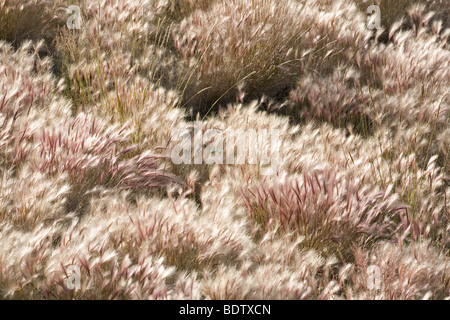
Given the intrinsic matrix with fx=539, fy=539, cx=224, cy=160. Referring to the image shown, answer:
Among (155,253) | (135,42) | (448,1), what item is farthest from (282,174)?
(448,1)

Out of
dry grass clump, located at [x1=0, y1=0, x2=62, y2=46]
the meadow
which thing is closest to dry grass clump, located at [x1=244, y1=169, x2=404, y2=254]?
the meadow

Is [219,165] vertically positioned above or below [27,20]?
below

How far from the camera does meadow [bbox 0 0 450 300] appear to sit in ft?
8.48

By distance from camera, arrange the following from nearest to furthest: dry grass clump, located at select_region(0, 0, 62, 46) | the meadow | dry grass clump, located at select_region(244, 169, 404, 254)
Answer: the meadow
dry grass clump, located at select_region(244, 169, 404, 254)
dry grass clump, located at select_region(0, 0, 62, 46)

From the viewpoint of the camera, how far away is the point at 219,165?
335cm

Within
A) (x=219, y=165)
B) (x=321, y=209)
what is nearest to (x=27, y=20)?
(x=219, y=165)

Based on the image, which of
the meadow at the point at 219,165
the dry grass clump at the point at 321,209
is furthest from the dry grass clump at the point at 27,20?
the dry grass clump at the point at 321,209

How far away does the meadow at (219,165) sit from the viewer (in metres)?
2.59

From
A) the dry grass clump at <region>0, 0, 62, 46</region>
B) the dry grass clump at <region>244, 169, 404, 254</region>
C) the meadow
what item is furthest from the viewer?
the dry grass clump at <region>0, 0, 62, 46</region>

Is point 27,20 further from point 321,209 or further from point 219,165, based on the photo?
point 321,209

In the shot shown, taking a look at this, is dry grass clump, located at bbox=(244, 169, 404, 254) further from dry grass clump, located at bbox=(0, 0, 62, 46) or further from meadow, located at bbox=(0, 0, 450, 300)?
dry grass clump, located at bbox=(0, 0, 62, 46)

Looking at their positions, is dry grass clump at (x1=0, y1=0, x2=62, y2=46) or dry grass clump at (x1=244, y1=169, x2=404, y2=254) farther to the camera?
dry grass clump at (x1=0, y1=0, x2=62, y2=46)

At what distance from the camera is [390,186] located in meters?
3.06

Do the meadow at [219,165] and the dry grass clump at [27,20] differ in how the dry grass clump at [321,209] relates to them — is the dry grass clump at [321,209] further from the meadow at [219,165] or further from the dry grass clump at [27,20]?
the dry grass clump at [27,20]
